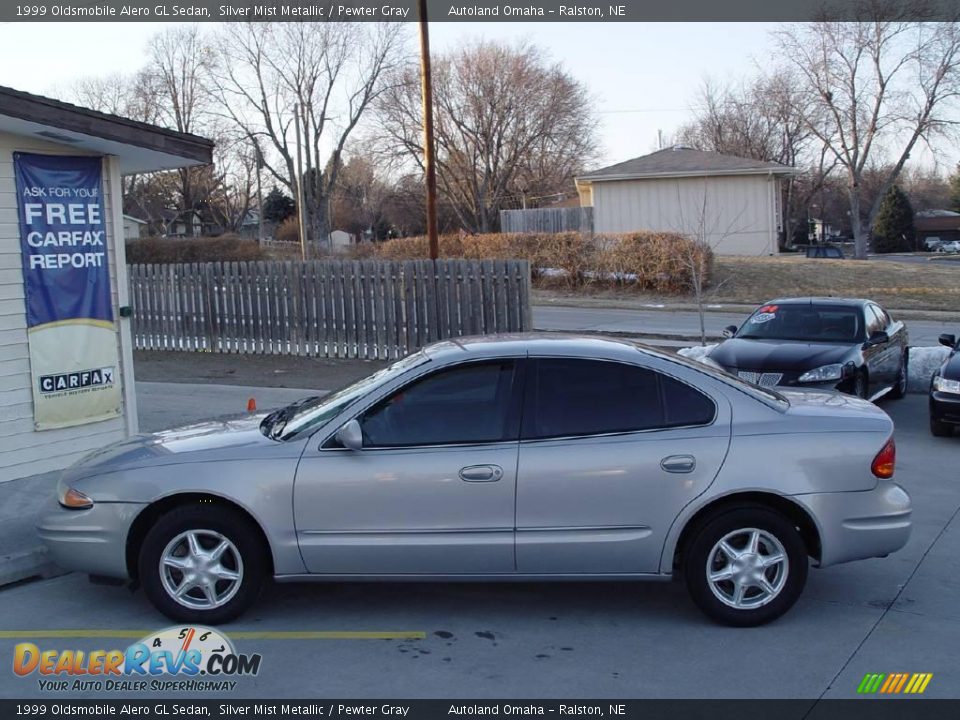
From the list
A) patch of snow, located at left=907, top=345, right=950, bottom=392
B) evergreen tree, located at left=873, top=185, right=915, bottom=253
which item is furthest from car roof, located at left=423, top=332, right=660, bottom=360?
evergreen tree, located at left=873, top=185, right=915, bottom=253

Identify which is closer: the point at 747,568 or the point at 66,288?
the point at 747,568

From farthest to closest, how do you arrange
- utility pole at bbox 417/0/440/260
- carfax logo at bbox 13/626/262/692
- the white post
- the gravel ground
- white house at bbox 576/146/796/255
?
white house at bbox 576/146/796/255 < utility pole at bbox 417/0/440/260 < the gravel ground < the white post < carfax logo at bbox 13/626/262/692

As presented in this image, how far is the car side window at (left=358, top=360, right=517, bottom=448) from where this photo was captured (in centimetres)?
554

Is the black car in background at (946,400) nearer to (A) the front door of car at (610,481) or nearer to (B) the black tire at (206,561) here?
(A) the front door of car at (610,481)

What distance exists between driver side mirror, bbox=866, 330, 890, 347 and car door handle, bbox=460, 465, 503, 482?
320 inches

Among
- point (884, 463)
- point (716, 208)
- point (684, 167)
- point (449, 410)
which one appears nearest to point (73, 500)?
point (449, 410)

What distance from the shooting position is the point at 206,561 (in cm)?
548

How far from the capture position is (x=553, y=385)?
5.64m

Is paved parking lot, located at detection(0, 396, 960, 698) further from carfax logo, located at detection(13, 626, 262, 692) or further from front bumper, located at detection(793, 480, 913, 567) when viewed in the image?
front bumper, located at detection(793, 480, 913, 567)

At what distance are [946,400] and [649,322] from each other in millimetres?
17001

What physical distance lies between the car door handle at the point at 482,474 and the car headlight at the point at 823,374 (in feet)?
22.4

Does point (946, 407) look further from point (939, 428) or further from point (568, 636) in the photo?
point (568, 636)

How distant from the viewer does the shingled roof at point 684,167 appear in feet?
132

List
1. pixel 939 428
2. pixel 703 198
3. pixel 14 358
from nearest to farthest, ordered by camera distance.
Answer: pixel 14 358, pixel 939 428, pixel 703 198
